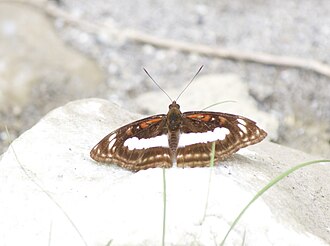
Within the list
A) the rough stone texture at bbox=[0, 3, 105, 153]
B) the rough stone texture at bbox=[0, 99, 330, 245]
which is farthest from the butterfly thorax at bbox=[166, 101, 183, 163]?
the rough stone texture at bbox=[0, 3, 105, 153]

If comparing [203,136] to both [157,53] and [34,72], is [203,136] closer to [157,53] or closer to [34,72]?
[34,72]

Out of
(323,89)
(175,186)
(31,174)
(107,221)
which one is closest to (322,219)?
(175,186)

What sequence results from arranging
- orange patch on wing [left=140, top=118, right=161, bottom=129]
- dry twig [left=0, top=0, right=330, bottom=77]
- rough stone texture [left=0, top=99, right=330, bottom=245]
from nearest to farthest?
rough stone texture [left=0, top=99, right=330, bottom=245] → orange patch on wing [left=140, top=118, right=161, bottom=129] → dry twig [left=0, top=0, right=330, bottom=77]

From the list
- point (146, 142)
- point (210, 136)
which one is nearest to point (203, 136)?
point (210, 136)

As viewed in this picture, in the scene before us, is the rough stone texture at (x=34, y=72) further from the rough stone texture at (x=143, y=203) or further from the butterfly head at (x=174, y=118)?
the butterfly head at (x=174, y=118)

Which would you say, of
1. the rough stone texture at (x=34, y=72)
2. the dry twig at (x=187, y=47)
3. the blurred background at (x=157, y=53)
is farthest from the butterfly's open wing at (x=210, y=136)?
the dry twig at (x=187, y=47)

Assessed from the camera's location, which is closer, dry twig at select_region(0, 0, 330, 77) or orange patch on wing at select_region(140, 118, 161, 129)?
orange patch on wing at select_region(140, 118, 161, 129)

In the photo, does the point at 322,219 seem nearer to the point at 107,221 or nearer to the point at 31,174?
the point at 107,221

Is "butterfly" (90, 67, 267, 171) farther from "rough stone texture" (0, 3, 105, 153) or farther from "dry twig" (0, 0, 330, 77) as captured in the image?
"dry twig" (0, 0, 330, 77)
